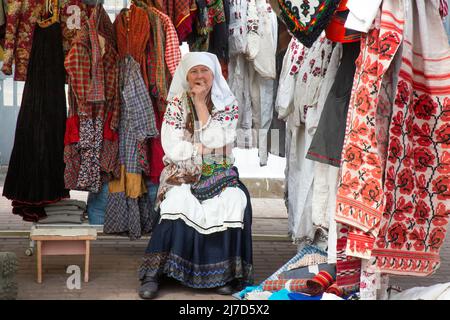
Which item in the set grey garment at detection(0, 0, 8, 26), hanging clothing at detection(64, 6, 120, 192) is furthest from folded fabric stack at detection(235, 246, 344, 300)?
grey garment at detection(0, 0, 8, 26)

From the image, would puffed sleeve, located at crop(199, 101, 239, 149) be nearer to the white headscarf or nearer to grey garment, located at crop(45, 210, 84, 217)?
the white headscarf

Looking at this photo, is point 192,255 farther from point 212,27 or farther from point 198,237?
point 212,27

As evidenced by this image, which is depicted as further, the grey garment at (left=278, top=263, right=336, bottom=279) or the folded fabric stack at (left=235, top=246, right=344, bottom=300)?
the grey garment at (left=278, top=263, right=336, bottom=279)

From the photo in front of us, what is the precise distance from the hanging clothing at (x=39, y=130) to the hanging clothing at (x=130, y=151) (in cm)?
44

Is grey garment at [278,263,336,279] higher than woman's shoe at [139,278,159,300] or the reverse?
higher

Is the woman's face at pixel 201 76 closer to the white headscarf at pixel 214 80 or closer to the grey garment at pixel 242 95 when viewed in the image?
the white headscarf at pixel 214 80

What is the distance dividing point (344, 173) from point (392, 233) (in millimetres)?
414

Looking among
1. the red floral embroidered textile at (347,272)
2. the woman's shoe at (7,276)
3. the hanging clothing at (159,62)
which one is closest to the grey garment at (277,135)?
the hanging clothing at (159,62)

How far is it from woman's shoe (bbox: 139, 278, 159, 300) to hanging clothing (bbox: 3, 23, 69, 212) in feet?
3.22

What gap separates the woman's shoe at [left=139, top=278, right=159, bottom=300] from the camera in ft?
14.0

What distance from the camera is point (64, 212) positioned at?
15.9 feet

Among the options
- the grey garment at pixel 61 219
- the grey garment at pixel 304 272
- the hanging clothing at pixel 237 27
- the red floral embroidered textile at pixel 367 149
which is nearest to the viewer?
the red floral embroidered textile at pixel 367 149

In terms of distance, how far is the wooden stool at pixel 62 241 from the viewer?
180 inches

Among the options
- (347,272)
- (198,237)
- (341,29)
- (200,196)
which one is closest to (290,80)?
(200,196)
